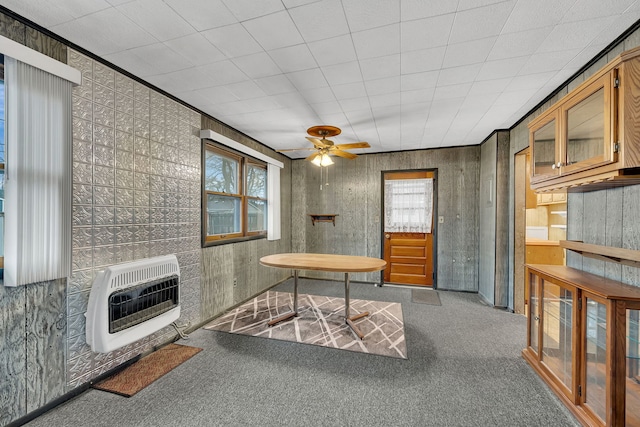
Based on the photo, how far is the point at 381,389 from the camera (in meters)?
2.01

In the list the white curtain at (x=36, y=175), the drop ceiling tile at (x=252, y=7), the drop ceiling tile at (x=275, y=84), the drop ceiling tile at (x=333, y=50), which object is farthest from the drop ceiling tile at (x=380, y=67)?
the white curtain at (x=36, y=175)

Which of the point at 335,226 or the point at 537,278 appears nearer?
the point at 537,278

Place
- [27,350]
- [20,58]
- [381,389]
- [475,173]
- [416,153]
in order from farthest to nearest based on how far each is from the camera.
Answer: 1. [416,153]
2. [475,173]
3. [381,389]
4. [27,350]
5. [20,58]

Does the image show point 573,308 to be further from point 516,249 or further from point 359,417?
point 516,249

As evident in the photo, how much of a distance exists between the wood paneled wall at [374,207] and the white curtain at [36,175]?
4.02 m

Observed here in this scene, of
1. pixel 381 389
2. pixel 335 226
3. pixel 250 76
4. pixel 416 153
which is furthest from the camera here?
pixel 335 226

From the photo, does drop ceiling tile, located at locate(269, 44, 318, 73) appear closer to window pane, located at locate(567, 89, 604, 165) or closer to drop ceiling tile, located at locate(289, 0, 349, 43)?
drop ceiling tile, located at locate(289, 0, 349, 43)

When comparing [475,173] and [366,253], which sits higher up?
[475,173]

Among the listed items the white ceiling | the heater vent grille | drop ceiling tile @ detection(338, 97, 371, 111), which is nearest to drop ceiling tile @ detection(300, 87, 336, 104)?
the white ceiling

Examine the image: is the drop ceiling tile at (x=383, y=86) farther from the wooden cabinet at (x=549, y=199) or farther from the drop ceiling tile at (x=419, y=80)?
the wooden cabinet at (x=549, y=199)

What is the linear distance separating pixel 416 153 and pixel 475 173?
3.48 ft

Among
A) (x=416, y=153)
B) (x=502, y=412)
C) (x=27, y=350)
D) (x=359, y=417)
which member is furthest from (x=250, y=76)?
(x=416, y=153)

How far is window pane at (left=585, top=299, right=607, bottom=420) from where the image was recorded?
5.03 feet

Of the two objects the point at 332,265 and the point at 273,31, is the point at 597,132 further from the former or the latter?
the point at 332,265
